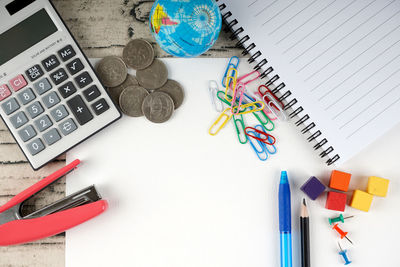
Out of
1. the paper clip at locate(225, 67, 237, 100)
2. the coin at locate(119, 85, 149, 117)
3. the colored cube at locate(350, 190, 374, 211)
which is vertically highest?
the coin at locate(119, 85, 149, 117)

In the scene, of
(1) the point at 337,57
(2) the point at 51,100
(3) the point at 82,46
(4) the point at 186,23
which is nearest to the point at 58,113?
(2) the point at 51,100

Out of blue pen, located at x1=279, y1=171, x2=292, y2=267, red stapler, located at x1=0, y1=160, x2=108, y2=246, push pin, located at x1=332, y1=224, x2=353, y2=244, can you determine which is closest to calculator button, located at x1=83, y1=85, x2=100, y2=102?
red stapler, located at x1=0, y1=160, x2=108, y2=246

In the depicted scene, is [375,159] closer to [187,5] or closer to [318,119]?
[318,119]

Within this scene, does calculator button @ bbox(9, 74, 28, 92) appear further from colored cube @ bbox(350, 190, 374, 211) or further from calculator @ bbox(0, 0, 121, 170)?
colored cube @ bbox(350, 190, 374, 211)

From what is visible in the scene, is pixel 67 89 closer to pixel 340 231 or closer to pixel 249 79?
pixel 249 79

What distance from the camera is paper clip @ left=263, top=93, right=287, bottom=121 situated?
0.65 meters

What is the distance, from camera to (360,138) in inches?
25.1

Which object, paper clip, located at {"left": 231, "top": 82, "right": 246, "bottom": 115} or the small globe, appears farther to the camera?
paper clip, located at {"left": 231, "top": 82, "right": 246, "bottom": 115}

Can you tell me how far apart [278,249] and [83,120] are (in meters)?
0.38

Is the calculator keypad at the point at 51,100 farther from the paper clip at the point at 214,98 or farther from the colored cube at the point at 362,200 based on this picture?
the colored cube at the point at 362,200

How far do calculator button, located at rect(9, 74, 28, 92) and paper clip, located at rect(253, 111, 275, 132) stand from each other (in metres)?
0.37

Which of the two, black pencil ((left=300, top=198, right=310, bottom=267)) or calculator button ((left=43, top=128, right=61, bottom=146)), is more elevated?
calculator button ((left=43, top=128, right=61, bottom=146))

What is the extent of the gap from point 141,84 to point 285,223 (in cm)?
33

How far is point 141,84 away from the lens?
64 centimetres
